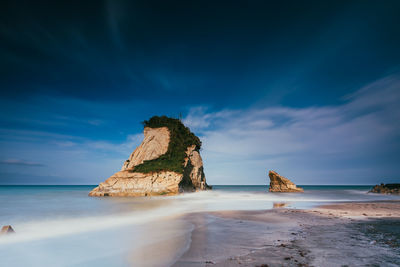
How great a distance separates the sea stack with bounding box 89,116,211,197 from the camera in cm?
3098

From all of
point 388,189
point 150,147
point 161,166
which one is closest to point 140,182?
point 161,166

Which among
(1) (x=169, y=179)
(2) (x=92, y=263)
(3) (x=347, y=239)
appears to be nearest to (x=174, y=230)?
(2) (x=92, y=263)

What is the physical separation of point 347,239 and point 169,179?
2768cm

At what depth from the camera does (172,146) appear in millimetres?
39312

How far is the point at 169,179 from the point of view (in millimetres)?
31922

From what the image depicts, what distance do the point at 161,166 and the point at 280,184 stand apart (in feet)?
81.4

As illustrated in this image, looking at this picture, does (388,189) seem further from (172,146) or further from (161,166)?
(161,166)

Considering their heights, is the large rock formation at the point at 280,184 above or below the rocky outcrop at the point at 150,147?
below

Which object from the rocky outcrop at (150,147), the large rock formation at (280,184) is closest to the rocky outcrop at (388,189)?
the large rock formation at (280,184)

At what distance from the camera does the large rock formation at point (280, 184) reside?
4066 centimetres

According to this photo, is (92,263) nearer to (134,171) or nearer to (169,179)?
(169,179)

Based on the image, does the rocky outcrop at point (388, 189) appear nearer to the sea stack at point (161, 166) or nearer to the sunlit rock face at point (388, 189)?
the sunlit rock face at point (388, 189)

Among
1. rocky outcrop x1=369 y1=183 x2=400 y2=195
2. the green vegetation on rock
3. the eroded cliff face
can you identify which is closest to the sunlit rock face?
rocky outcrop x1=369 y1=183 x2=400 y2=195

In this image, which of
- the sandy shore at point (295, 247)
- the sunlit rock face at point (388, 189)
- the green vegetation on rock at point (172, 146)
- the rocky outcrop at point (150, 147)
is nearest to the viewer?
the sandy shore at point (295, 247)
